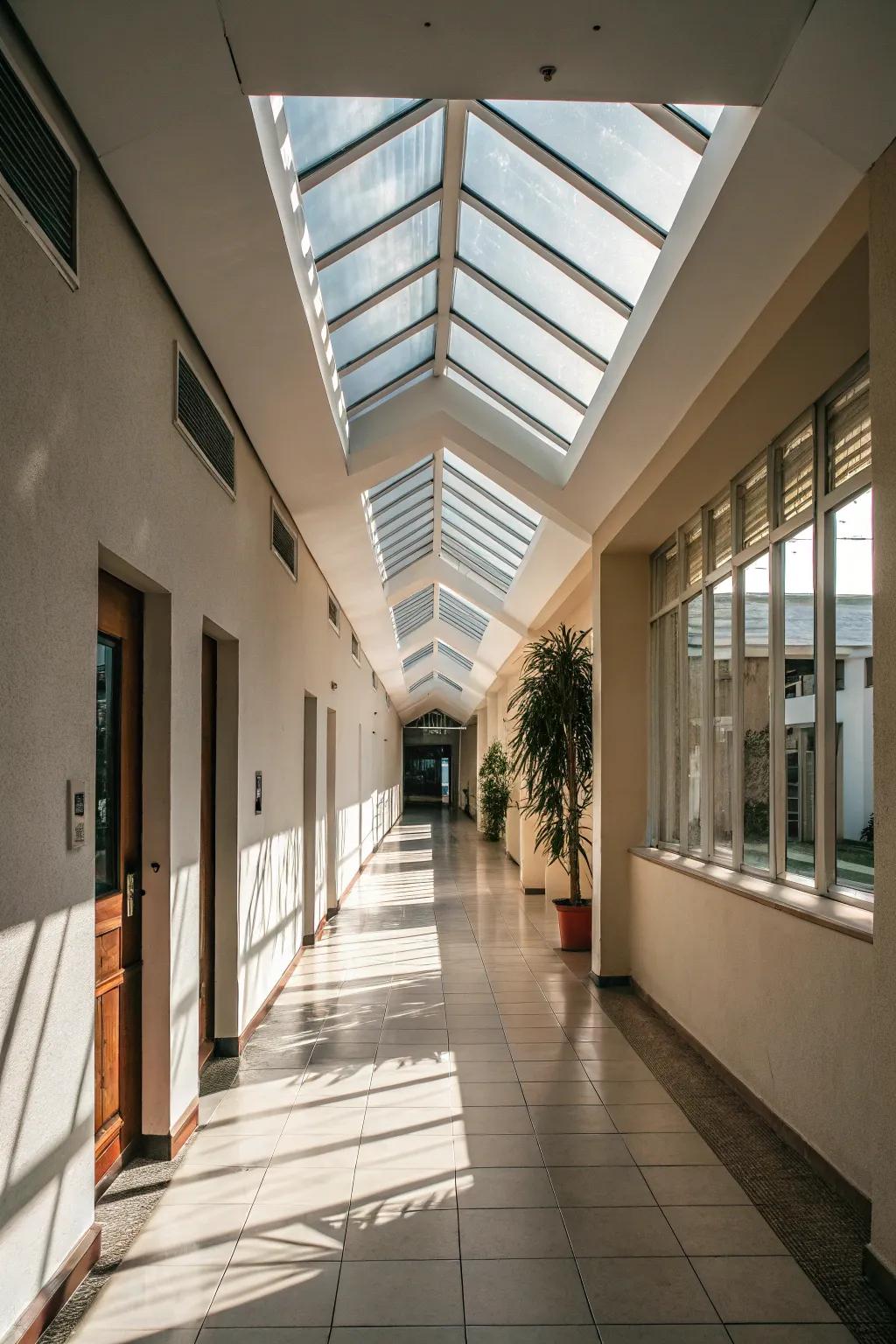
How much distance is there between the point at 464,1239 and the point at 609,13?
10.9 feet

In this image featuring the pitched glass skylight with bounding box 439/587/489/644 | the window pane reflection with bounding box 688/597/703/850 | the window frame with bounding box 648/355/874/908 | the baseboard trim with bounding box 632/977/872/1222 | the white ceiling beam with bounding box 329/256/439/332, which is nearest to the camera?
the baseboard trim with bounding box 632/977/872/1222

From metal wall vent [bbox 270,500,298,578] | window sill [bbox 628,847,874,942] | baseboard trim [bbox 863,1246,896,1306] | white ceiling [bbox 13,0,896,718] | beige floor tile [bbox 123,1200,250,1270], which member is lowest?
beige floor tile [bbox 123,1200,250,1270]

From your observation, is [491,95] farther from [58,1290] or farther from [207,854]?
[207,854]

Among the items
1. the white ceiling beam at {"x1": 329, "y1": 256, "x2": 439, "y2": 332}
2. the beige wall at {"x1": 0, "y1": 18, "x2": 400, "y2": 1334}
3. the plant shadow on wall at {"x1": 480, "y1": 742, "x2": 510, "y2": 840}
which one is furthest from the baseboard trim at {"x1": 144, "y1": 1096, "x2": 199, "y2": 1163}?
the plant shadow on wall at {"x1": 480, "y1": 742, "x2": 510, "y2": 840}

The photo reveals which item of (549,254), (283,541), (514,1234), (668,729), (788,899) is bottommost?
(514,1234)

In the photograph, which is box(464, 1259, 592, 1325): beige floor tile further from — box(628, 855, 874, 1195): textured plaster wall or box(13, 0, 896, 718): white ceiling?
box(13, 0, 896, 718): white ceiling

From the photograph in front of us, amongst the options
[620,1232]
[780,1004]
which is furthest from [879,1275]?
[780,1004]

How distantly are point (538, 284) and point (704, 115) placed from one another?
1.66 metres

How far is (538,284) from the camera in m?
4.76

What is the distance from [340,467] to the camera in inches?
226

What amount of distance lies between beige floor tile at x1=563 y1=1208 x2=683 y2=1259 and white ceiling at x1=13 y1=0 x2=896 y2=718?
2943 millimetres

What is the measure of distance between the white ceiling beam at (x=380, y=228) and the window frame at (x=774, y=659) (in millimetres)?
1906

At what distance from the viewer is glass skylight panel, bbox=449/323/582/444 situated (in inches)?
220

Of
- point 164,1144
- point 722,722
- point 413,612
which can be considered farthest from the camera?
point 413,612
